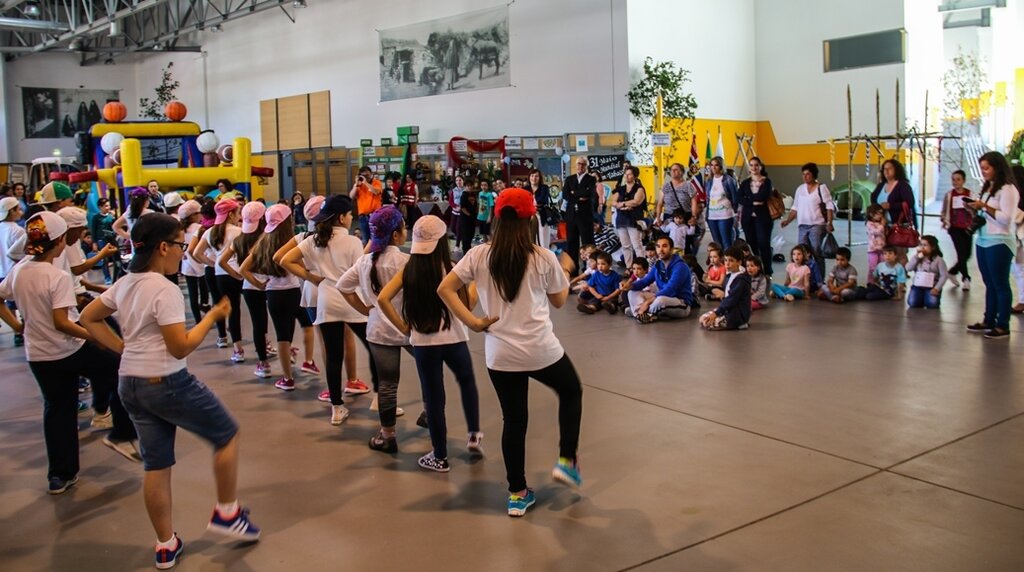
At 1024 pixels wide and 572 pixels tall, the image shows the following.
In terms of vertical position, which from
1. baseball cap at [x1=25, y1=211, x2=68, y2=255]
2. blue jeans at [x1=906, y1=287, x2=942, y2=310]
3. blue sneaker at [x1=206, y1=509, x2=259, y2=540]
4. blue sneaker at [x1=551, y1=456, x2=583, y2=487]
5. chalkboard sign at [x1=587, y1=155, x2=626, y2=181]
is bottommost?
blue sneaker at [x1=206, y1=509, x2=259, y2=540]

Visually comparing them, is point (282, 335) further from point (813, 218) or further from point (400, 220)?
point (813, 218)

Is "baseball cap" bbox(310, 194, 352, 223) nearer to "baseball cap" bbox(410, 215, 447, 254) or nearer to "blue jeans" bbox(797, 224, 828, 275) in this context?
"baseball cap" bbox(410, 215, 447, 254)

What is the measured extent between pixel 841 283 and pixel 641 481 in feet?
21.4

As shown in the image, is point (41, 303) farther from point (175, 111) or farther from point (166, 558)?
point (175, 111)

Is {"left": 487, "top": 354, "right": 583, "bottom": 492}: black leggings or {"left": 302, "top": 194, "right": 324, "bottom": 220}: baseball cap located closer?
{"left": 487, "top": 354, "right": 583, "bottom": 492}: black leggings

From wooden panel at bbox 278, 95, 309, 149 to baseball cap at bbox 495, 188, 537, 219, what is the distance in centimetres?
2303

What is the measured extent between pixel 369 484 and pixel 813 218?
26.0 ft

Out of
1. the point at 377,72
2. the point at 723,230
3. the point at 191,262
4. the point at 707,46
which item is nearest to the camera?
the point at 191,262

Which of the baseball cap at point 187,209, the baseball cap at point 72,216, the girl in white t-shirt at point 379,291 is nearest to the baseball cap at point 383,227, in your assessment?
the girl in white t-shirt at point 379,291

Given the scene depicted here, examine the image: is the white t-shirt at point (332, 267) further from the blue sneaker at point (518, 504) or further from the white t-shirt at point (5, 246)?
the white t-shirt at point (5, 246)

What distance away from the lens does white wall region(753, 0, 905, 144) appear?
1980 centimetres

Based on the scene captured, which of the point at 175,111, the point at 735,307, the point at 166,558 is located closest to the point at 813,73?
the point at 735,307

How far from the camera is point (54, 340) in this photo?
189 inches

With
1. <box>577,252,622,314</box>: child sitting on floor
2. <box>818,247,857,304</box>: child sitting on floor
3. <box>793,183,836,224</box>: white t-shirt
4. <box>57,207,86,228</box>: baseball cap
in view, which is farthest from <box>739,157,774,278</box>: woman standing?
<box>57,207,86,228</box>: baseball cap
